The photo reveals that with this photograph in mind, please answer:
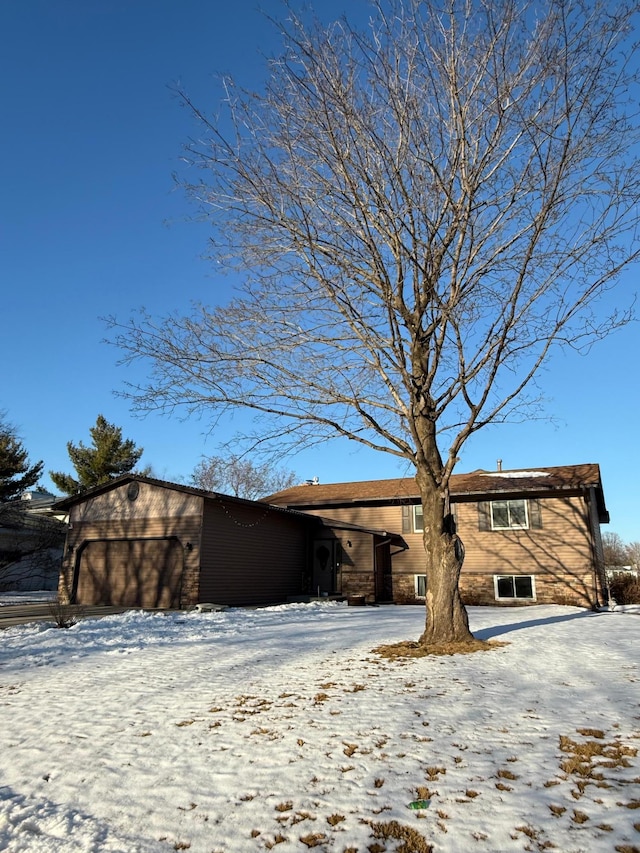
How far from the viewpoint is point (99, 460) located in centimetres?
3712

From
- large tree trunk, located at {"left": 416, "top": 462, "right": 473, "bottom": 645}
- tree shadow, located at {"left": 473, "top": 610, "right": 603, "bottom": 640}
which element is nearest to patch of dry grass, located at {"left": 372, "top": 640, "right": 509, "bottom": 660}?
large tree trunk, located at {"left": 416, "top": 462, "right": 473, "bottom": 645}

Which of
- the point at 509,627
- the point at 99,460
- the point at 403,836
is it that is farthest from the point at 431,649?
the point at 99,460

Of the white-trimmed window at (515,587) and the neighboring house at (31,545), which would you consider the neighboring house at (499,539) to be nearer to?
the white-trimmed window at (515,587)

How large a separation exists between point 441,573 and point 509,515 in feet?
42.4

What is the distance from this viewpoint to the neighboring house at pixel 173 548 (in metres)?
17.1

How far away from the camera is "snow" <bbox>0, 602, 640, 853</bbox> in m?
3.02

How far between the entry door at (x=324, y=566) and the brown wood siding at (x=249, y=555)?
665mm

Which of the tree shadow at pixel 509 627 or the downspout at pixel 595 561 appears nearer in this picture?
the tree shadow at pixel 509 627

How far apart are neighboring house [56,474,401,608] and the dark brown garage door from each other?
0.03 m

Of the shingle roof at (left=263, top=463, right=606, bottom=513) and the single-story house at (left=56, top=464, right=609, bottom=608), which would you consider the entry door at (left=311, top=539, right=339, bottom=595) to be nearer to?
the single-story house at (left=56, top=464, right=609, bottom=608)

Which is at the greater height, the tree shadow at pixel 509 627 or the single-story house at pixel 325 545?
the single-story house at pixel 325 545

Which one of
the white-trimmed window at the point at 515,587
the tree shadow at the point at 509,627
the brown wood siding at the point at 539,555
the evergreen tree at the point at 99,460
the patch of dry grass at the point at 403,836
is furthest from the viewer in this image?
the evergreen tree at the point at 99,460

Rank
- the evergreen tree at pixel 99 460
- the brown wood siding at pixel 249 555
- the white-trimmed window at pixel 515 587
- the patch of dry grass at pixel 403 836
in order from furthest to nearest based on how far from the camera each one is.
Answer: the evergreen tree at pixel 99 460 → the white-trimmed window at pixel 515 587 → the brown wood siding at pixel 249 555 → the patch of dry grass at pixel 403 836

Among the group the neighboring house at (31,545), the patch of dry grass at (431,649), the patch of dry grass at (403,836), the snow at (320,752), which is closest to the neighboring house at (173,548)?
the neighboring house at (31,545)
